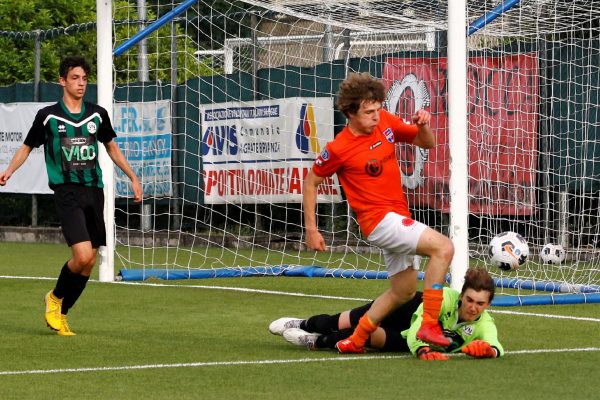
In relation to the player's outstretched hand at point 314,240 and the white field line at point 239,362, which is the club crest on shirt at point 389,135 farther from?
the white field line at point 239,362

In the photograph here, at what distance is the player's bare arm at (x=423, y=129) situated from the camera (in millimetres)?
8906

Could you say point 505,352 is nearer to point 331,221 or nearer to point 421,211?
point 421,211

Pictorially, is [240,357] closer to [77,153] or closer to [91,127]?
[77,153]

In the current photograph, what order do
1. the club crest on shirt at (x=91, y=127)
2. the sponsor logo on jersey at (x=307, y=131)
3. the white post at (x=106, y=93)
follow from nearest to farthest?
the club crest on shirt at (x=91, y=127)
the white post at (x=106, y=93)
the sponsor logo on jersey at (x=307, y=131)

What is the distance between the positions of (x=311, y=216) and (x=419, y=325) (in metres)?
0.94

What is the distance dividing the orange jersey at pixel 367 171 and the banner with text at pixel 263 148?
9021mm

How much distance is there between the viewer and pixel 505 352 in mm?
9070

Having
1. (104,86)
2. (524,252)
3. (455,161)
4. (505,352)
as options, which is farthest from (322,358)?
(104,86)

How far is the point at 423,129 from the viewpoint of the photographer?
9023 mm

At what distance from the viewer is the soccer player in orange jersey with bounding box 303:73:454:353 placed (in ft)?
28.5

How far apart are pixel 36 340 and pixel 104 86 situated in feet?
17.2

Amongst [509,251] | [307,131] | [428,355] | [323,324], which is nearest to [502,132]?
[307,131]

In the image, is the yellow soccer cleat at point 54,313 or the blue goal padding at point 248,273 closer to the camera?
the yellow soccer cleat at point 54,313

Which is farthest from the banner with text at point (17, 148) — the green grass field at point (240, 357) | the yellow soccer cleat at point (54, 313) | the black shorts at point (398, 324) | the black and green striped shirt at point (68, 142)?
the black shorts at point (398, 324)
